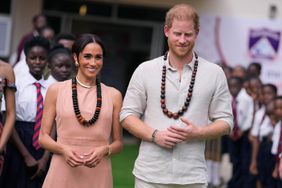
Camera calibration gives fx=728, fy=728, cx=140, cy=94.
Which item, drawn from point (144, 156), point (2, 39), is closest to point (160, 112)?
point (144, 156)

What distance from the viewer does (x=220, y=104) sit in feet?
16.0

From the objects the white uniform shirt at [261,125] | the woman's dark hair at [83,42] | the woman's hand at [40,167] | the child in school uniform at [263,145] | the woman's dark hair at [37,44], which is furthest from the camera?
the white uniform shirt at [261,125]

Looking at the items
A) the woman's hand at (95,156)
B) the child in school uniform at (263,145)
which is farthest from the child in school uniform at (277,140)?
Result: the woman's hand at (95,156)

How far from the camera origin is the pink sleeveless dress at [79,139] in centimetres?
500

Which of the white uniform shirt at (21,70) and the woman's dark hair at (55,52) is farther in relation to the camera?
the woman's dark hair at (55,52)

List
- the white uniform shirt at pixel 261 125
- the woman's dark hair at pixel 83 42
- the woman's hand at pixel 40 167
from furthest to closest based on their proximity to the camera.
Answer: the white uniform shirt at pixel 261 125 → the woman's hand at pixel 40 167 → the woman's dark hair at pixel 83 42

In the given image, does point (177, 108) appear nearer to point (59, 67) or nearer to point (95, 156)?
point (95, 156)

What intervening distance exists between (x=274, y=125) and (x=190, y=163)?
14.3ft

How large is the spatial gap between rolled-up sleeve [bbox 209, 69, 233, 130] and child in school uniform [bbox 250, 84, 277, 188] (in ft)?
13.5

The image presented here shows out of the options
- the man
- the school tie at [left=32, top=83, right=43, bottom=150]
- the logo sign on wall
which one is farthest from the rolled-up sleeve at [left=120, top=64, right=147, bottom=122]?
the logo sign on wall

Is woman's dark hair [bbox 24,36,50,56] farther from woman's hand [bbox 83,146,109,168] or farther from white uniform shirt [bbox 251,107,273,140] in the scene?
white uniform shirt [bbox 251,107,273,140]

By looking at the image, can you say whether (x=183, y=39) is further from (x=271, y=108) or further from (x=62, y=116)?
(x=271, y=108)

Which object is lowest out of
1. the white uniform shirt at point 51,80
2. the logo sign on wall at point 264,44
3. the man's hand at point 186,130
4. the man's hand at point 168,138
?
the man's hand at point 168,138

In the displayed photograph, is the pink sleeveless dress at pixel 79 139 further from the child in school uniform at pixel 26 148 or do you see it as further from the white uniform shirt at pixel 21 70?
the white uniform shirt at pixel 21 70
